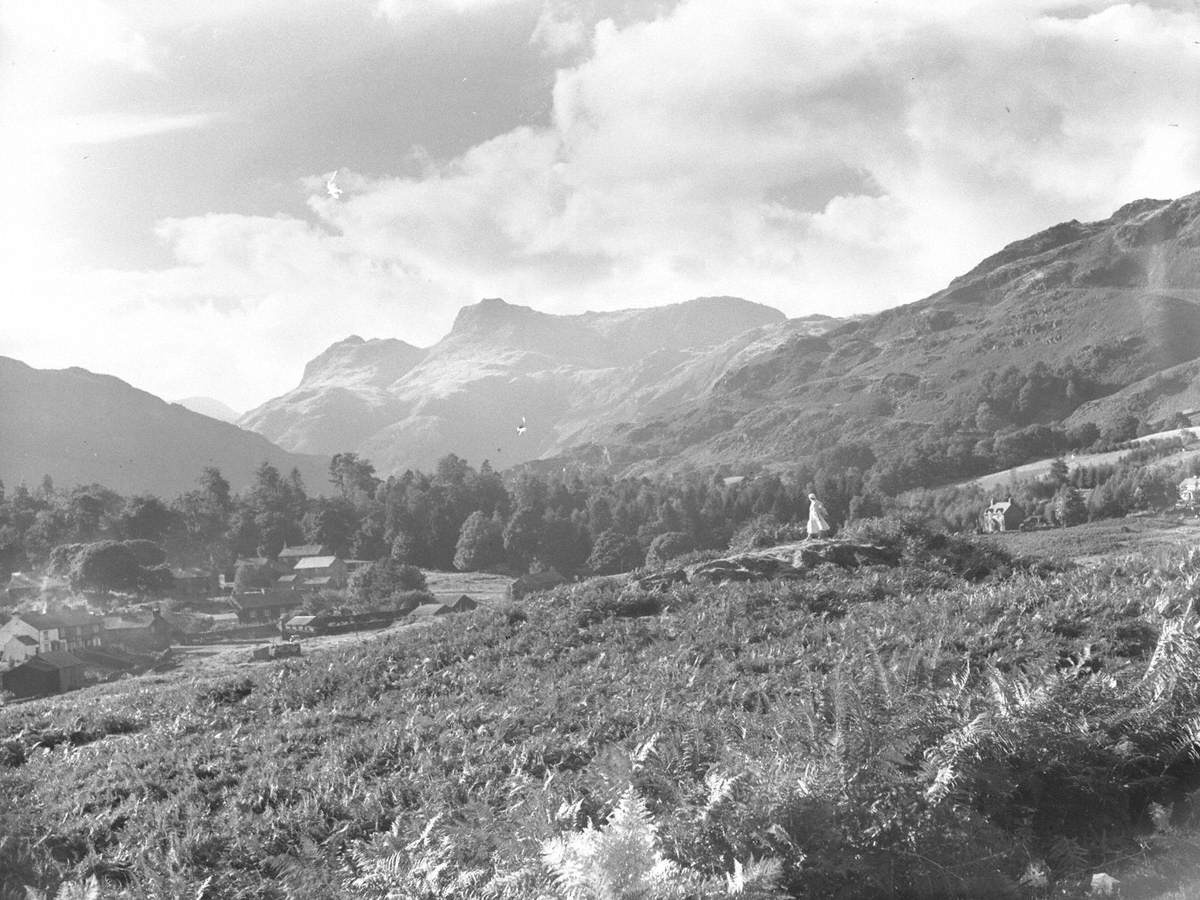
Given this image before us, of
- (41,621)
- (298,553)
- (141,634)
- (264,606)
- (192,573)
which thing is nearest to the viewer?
(141,634)

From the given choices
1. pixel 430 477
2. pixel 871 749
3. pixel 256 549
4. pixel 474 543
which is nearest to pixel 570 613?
pixel 871 749

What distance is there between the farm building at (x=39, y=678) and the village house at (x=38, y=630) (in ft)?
39.4

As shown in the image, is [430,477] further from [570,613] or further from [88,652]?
[570,613]

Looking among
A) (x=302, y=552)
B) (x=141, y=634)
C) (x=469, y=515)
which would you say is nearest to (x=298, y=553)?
(x=302, y=552)

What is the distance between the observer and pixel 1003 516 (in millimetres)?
A: 52406

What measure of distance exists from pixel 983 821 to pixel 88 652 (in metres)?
40.1

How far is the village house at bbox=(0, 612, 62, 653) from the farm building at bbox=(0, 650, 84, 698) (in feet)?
39.4

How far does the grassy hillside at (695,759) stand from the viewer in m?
4.53

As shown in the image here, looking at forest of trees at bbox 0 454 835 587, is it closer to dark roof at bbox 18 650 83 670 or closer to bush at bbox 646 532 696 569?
bush at bbox 646 532 696 569

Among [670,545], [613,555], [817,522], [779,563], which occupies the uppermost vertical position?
[817,522]

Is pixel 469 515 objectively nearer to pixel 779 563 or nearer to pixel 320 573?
pixel 320 573

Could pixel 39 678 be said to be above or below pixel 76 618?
above

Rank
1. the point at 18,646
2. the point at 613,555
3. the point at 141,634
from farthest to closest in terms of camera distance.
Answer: the point at 613,555 → the point at 141,634 → the point at 18,646

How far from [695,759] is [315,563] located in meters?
66.4
